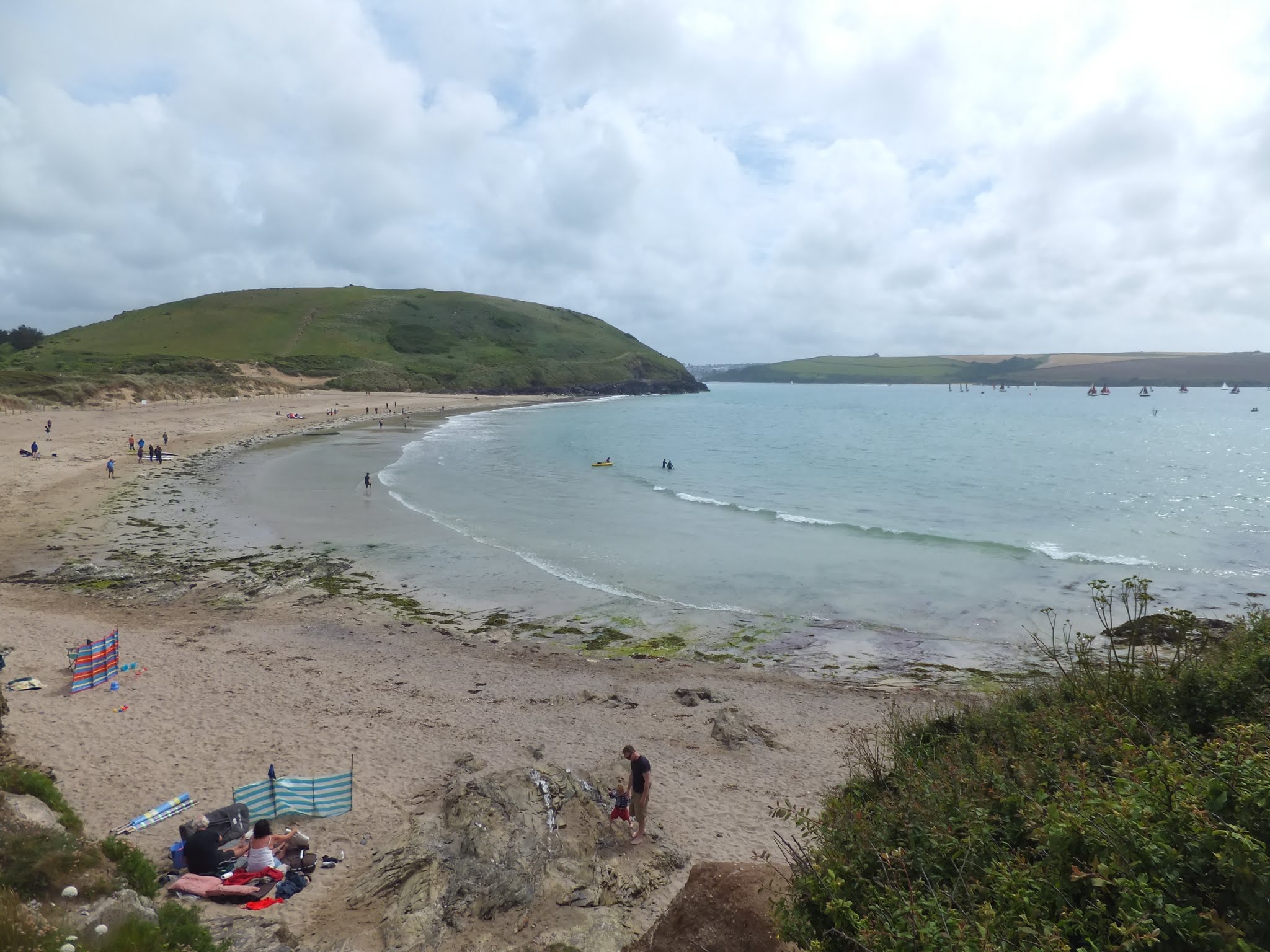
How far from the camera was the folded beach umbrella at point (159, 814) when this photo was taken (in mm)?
9742

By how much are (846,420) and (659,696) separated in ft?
348

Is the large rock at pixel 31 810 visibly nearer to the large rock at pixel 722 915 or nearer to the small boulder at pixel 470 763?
the small boulder at pixel 470 763

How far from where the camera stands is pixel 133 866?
764cm

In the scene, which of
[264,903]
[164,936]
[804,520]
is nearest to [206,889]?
[264,903]

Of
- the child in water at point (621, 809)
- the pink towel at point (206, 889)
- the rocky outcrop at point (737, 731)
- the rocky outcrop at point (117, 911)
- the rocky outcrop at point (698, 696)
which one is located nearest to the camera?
the rocky outcrop at point (117, 911)

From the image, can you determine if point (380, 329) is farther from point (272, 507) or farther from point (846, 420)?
point (272, 507)

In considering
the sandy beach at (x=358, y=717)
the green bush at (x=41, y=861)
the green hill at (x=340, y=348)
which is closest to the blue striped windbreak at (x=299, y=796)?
the sandy beach at (x=358, y=717)

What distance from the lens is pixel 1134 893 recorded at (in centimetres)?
400

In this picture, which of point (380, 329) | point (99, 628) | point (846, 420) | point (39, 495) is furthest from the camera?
point (380, 329)

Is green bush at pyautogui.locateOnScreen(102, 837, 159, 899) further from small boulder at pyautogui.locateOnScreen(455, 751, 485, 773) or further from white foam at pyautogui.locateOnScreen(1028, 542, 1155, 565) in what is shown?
white foam at pyautogui.locateOnScreen(1028, 542, 1155, 565)

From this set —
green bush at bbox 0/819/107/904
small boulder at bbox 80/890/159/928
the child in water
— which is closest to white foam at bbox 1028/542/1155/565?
the child in water

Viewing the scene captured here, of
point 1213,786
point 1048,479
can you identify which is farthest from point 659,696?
point 1048,479

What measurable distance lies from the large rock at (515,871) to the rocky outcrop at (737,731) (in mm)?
3857

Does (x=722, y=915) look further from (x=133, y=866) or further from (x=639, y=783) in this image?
(x=133, y=866)
